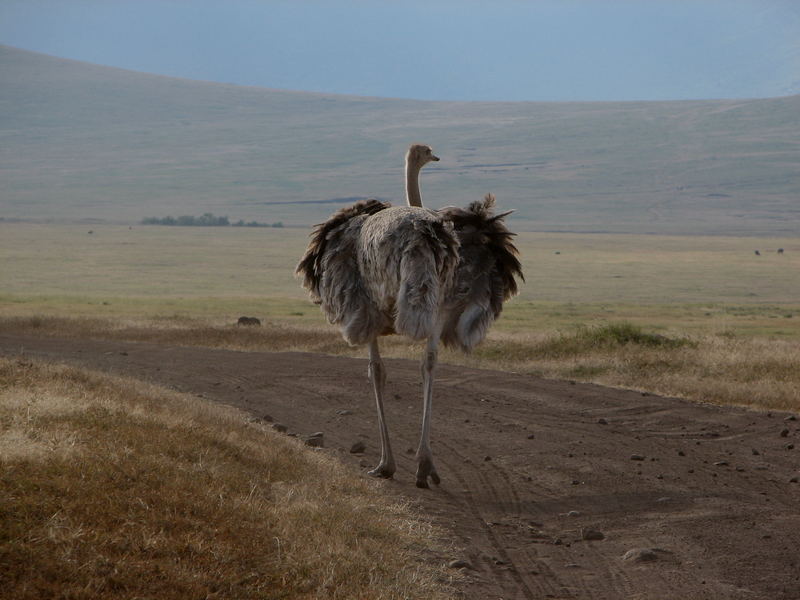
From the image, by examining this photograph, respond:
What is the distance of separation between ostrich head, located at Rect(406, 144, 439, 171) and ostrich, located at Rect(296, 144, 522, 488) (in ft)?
3.22

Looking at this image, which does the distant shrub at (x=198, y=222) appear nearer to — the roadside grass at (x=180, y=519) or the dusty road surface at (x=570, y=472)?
the dusty road surface at (x=570, y=472)

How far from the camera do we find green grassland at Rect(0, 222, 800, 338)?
116ft

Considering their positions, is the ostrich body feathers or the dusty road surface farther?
the ostrich body feathers

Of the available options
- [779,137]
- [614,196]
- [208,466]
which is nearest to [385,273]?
[208,466]

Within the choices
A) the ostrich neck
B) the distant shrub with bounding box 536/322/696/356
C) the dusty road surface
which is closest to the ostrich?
the ostrich neck

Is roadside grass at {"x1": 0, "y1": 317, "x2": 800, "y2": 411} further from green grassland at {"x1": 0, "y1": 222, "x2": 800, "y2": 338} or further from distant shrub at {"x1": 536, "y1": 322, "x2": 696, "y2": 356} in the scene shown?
green grassland at {"x1": 0, "y1": 222, "x2": 800, "y2": 338}

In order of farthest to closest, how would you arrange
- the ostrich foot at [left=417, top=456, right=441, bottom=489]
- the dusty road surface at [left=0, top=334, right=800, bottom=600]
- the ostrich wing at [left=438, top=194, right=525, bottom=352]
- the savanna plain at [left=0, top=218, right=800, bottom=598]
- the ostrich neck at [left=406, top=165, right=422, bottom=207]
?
the ostrich neck at [left=406, top=165, right=422, bottom=207], the ostrich wing at [left=438, top=194, right=525, bottom=352], the ostrich foot at [left=417, top=456, right=441, bottom=489], the dusty road surface at [left=0, top=334, right=800, bottom=600], the savanna plain at [left=0, top=218, right=800, bottom=598]

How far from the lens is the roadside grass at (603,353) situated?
1452 cm

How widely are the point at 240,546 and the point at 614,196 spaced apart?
139 metres

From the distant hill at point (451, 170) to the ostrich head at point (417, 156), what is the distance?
104676mm

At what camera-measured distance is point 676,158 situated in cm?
16612

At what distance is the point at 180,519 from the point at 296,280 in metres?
47.8

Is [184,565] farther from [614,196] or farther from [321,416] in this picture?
[614,196]

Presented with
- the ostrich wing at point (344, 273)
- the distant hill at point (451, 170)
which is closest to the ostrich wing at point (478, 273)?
the ostrich wing at point (344, 273)
